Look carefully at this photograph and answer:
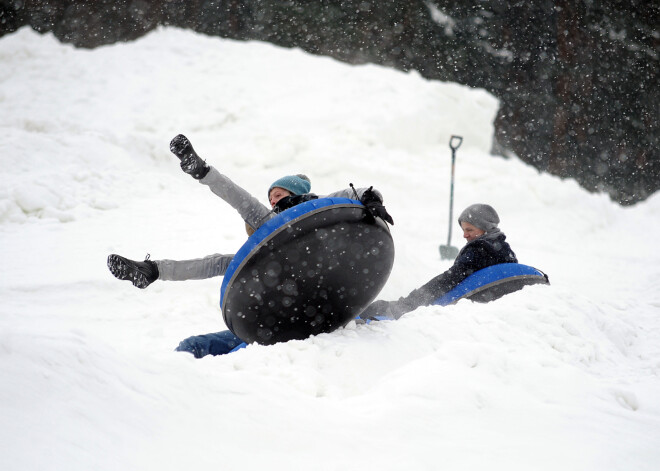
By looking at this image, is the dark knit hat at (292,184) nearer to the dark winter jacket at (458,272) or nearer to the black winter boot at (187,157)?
the black winter boot at (187,157)

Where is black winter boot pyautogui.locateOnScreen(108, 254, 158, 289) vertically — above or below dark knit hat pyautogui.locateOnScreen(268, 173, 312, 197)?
below

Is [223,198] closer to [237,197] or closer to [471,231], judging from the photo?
[237,197]

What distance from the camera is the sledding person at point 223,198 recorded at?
297 cm

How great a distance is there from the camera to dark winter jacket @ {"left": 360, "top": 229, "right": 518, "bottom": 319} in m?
4.02

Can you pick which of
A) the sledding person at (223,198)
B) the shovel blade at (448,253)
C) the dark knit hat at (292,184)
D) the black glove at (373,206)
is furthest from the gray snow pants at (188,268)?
the shovel blade at (448,253)

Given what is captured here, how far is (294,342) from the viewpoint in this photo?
8.50 ft

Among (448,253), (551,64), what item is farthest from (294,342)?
(551,64)

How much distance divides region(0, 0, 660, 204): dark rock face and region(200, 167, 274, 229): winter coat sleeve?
13.1 m

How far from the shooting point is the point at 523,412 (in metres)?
1.97

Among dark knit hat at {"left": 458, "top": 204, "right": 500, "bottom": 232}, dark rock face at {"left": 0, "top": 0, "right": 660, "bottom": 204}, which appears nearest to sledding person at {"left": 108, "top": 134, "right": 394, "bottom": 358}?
dark knit hat at {"left": 458, "top": 204, "right": 500, "bottom": 232}

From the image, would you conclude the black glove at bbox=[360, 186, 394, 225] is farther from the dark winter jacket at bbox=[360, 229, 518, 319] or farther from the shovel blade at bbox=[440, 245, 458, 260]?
the shovel blade at bbox=[440, 245, 458, 260]

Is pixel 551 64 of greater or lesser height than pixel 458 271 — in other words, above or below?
above

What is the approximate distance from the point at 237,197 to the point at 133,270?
2.67 feet

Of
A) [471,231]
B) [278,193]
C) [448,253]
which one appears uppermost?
[278,193]
